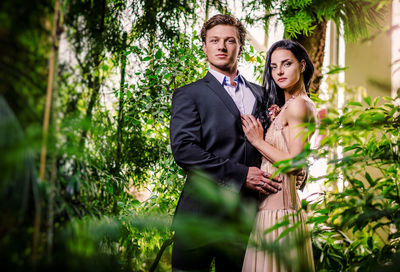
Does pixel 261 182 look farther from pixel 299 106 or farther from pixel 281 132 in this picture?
pixel 299 106

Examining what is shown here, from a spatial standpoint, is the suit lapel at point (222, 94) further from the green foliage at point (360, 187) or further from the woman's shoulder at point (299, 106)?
the green foliage at point (360, 187)

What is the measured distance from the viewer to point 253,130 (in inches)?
67.6

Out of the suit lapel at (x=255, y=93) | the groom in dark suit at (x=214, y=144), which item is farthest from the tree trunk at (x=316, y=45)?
the groom in dark suit at (x=214, y=144)

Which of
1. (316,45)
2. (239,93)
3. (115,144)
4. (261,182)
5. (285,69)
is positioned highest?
(316,45)

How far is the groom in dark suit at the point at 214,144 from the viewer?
165 cm

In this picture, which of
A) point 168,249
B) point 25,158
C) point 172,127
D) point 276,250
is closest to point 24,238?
point 25,158

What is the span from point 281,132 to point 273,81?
0.94 feet

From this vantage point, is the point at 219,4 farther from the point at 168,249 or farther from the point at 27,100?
Result: the point at 27,100

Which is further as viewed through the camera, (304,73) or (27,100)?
(304,73)

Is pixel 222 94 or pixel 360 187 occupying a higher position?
pixel 222 94

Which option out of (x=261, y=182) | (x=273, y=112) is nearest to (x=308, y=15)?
(x=273, y=112)

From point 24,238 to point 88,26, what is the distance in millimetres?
683

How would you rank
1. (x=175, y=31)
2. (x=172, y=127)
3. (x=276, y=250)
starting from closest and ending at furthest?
(x=276, y=250) → (x=172, y=127) → (x=175, y=31)

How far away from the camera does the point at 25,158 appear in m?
0.58
